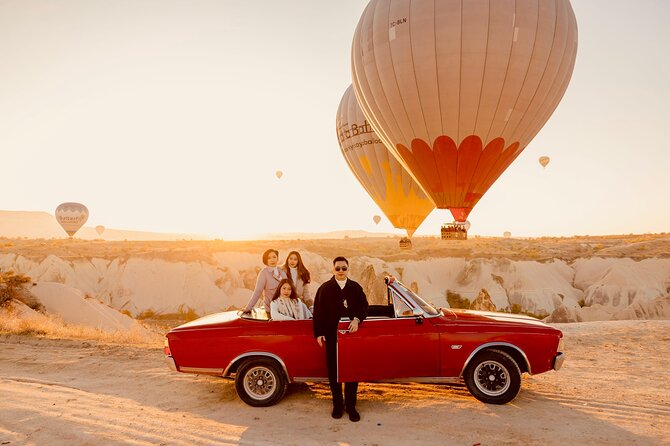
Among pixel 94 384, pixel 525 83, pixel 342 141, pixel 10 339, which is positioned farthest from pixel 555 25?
pixel 10 339

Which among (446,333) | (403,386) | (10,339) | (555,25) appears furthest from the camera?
(555,25)

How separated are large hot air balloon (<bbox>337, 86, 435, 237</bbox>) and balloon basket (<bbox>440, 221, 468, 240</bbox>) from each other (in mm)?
6314

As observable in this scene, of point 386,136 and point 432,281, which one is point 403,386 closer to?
point 386,136

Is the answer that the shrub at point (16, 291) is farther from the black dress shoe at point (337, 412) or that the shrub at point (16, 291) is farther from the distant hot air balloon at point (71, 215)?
the distant hot air balloon at point (71, 215)

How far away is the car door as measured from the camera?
6145mm

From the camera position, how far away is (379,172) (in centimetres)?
3153

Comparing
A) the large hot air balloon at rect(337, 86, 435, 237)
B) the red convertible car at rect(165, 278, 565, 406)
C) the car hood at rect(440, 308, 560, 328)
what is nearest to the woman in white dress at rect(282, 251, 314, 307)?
the red convertible car at rect(165, 278, 565, 406)

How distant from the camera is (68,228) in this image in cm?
7806

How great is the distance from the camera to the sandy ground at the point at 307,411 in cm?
524

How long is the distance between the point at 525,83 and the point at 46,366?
2092 centimetres

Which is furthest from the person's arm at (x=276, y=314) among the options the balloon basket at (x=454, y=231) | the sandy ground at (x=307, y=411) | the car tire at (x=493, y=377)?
the balloon basket at (x=454, y=231)

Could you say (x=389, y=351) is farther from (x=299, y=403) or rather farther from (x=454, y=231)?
(x=454, y=231)

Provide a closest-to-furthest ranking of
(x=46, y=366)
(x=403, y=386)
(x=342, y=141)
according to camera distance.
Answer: (x=403, y=386) < (x=46, y=366) < (x=342, y=141)

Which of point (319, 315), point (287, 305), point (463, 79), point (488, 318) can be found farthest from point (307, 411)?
point (463, 79)
